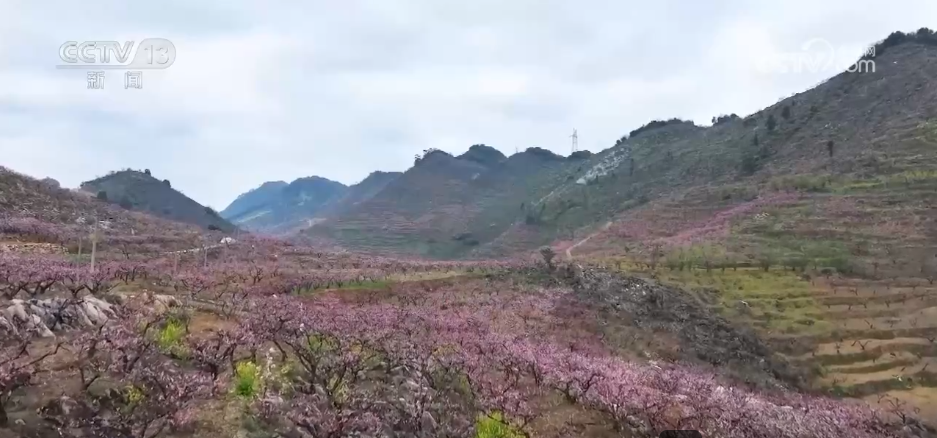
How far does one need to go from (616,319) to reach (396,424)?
2490 cm

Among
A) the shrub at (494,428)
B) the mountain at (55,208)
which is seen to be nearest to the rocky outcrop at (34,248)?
the mountain at (55,208)

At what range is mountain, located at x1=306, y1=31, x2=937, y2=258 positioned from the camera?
5528cm

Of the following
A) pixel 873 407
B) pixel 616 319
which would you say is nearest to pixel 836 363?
pixel 873 407

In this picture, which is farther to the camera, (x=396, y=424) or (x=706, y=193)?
(x=706, y=193)

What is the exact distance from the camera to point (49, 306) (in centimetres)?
1285

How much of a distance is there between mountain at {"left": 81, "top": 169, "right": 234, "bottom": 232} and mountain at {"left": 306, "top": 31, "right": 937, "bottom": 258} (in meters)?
23.0

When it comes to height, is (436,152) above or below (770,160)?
above

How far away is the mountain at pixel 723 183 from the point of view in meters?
55.3

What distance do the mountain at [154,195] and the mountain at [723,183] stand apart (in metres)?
23.0

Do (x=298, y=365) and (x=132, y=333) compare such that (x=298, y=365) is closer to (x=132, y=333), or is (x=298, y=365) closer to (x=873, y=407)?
(x=132, y=333)

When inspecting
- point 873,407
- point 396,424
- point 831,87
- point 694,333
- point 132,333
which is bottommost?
point 873,407

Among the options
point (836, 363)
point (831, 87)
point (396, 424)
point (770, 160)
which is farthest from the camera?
point (831, 87)

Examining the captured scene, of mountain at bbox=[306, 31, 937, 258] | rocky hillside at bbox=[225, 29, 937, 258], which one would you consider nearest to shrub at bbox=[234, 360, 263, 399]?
mountain at bbox=[306, 31, 937, 258]

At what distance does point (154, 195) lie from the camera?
121 m
